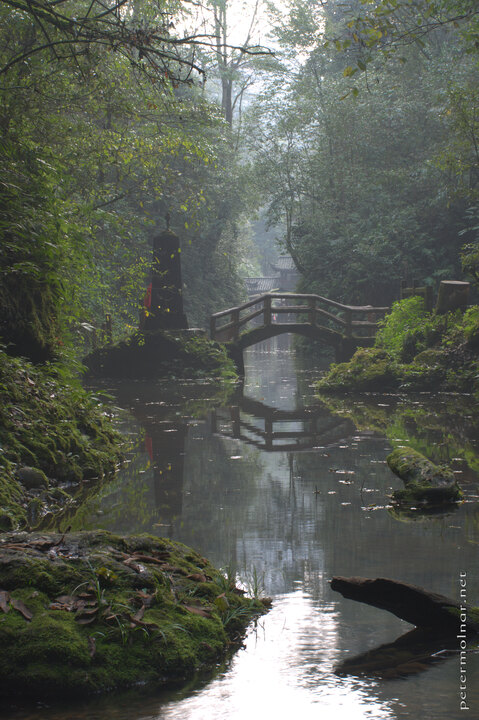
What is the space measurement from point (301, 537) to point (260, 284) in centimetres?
5648

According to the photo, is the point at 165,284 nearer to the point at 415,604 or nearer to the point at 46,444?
the point at 46,444

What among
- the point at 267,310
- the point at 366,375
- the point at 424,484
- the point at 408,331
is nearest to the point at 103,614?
the point at 424,484

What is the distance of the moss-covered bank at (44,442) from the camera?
621 cm

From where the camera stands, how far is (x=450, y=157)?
18.2 metres

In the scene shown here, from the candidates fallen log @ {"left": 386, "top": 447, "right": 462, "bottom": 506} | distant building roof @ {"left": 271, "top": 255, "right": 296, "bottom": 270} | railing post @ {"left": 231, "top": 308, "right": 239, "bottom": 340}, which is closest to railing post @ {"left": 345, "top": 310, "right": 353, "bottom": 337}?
railing post @ {"left": 231, "top": 308, "right": 239, "bottom": 340}

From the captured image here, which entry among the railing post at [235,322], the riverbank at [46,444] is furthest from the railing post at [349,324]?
the riverbank at [46,444]

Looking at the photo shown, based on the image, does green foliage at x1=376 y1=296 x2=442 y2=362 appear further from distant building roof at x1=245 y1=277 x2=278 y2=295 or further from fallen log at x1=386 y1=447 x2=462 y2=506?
distant building roof at x1=245 y1=277 x2=278 y2=295

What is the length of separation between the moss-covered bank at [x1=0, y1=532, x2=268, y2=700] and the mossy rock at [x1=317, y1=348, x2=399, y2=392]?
12.1 meters

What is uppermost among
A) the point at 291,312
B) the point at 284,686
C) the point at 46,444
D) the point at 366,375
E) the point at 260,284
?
the point at 260,284

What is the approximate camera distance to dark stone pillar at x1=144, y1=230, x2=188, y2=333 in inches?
799

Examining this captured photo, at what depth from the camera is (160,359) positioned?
2005cm

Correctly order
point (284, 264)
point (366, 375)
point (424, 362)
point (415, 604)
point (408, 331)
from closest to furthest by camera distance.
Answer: point (415, 604) → point (424, 362) → point (366, 375) → point (408, 331) → point (284, 264)

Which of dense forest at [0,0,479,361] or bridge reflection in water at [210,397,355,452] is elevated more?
dense forest at [0,0,479,361]

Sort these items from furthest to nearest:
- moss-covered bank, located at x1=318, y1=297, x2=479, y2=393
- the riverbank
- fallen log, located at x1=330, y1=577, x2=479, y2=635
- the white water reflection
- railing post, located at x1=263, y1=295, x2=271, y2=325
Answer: railing post, located at x1=263, y1=295, x2=271, y2=325
moss-covered bank, located at x1=318, y1=297, x2=479, y2=393
the riverbank
fallen log, located at x1=330, y1=577, x2=479, y2=635
the white water reflection
